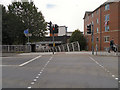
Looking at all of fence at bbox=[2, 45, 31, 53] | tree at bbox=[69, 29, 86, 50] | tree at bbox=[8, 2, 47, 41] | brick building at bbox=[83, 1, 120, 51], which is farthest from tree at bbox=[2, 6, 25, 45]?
tree at bbox=[69, 29, 86, 50]

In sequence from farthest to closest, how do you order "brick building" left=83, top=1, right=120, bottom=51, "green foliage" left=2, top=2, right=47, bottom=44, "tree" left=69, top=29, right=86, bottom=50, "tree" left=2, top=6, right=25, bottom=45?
"tree" left=69, top=29, right=86, bottom=50 → "brick building" left=83, top=1, right=120, bottom=51 → "green foliage" left=2, top=2, right=47, bottom=44 → "tree" left=2, top=6, right=25, bottom=45

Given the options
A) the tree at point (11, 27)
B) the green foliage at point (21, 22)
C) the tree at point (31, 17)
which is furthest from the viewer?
the tree at point (31, 17)

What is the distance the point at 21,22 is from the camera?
34.5 metres

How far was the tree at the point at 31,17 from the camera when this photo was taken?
34438mm

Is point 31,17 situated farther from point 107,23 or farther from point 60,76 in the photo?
point 60,76

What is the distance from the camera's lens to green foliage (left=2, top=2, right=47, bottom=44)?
33812 mm

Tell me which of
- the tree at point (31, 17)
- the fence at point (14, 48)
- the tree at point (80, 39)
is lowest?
the fence at point (14, 48)

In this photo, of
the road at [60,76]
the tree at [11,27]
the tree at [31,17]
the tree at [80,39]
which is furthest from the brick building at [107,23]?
the road at [60,76]

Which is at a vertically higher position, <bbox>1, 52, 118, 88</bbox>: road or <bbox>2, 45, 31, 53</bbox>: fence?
<bbox>2, 45, 31, 53</bbox>: fence

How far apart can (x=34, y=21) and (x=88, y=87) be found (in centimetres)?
3026

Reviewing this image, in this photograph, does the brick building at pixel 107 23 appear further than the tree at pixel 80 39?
No

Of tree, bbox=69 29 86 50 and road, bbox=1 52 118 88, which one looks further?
tree, bbox=69 29 86 50

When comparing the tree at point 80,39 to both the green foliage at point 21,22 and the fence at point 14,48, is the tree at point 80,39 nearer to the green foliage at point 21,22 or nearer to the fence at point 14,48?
the green foliage at point 21,22

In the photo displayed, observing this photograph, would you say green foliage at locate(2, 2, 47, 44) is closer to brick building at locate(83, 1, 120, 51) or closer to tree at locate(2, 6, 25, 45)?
tree at locate(2, 6, 25, 45)
